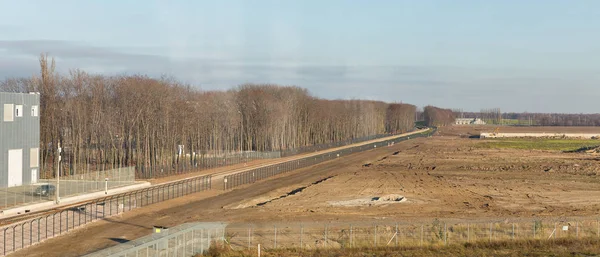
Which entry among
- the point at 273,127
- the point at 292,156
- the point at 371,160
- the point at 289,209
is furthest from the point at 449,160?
the point at 289,209

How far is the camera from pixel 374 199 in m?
55.1

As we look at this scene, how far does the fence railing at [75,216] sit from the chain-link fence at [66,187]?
18.1ft

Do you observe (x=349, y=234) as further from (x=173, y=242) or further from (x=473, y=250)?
(x=173, y=242)

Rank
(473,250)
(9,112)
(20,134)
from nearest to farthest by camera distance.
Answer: (473,250), (9,112), (20,134)

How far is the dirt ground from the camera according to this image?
142ft

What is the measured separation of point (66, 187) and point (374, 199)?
3013cm

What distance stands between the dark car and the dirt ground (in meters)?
10.3

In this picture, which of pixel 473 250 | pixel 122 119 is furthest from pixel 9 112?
pixel 473 250

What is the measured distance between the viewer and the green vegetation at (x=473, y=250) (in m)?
32.0

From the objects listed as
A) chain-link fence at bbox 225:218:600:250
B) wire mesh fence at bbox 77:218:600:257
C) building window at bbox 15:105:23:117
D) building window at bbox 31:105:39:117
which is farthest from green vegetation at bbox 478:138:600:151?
building window at bbox 15:105:23:117

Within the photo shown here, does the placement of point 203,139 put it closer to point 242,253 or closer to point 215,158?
point 215,158

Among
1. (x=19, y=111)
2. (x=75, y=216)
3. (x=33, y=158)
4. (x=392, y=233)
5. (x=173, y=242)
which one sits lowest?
(x=75, y=216)

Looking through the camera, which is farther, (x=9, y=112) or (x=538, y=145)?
(x=538, y=145)

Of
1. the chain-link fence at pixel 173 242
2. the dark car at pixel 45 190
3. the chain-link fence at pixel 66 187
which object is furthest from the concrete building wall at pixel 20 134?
the chain-link fence at pixel 173 242
